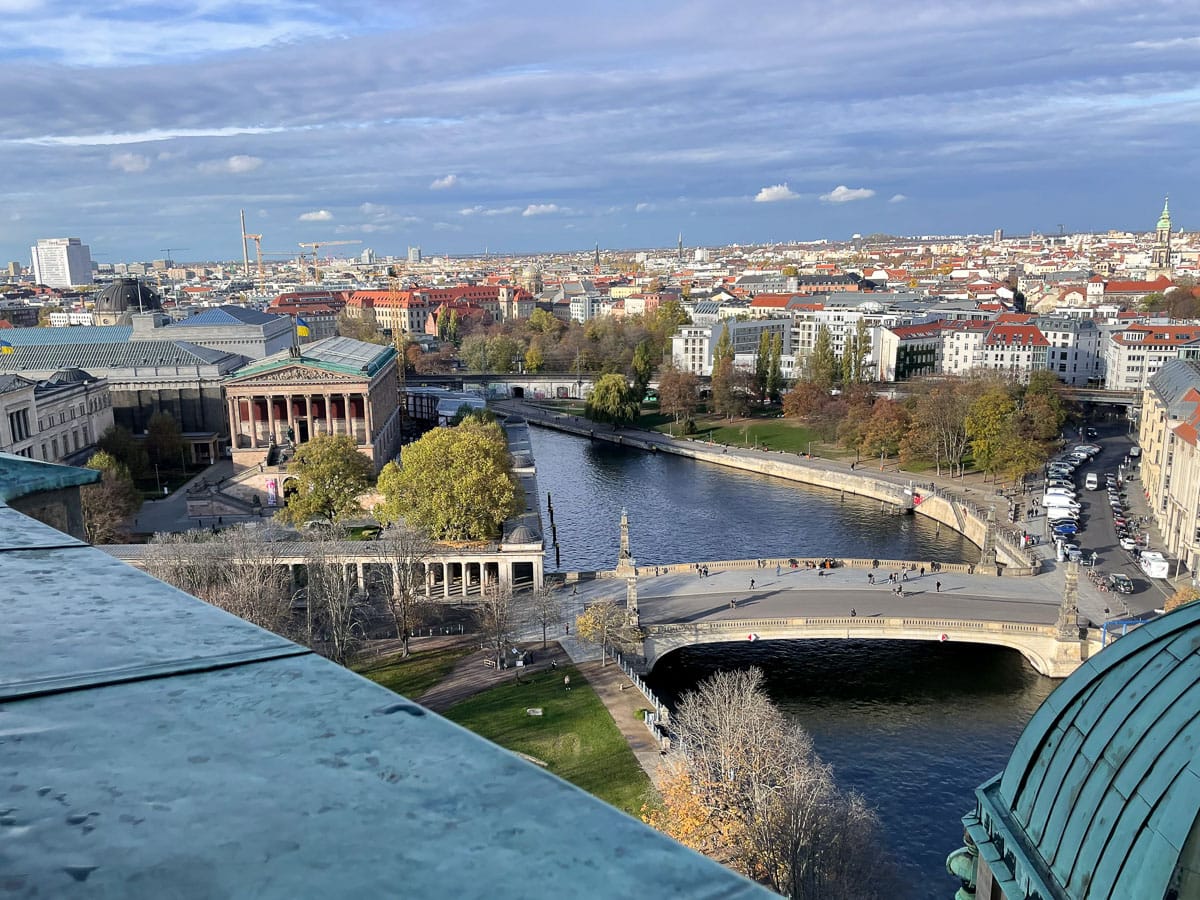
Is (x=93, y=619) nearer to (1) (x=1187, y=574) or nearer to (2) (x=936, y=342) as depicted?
(1) (x=1187, y=574)

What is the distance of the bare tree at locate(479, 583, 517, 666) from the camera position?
30672 mm

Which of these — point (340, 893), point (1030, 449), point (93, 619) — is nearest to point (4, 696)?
point (93, 619)

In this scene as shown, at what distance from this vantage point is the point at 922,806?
2480 cm

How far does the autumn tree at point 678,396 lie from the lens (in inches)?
3123

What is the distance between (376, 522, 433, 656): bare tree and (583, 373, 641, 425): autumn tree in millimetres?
41563

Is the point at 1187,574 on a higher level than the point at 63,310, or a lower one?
lower

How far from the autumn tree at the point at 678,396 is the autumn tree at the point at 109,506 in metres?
44.2

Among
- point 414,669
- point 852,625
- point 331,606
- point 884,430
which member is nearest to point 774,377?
point 884,430

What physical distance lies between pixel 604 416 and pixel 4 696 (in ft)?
253

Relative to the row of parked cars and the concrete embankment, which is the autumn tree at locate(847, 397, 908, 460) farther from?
the row of parked cars

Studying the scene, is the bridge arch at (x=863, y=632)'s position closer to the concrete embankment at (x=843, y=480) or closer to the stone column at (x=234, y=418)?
the concrete embankment at (x=843, y=480)

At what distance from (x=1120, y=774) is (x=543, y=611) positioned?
989 inches

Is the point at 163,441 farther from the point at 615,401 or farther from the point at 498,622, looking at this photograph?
the point at 498,622

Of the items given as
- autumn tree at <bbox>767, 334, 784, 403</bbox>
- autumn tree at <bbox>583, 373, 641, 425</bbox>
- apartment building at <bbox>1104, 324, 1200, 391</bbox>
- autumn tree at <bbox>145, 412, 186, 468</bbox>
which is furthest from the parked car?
autumn tree at <bbox>145, 412, 186, 468</bbox>
